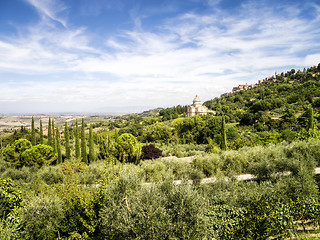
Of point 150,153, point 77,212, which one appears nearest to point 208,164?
point 150,153

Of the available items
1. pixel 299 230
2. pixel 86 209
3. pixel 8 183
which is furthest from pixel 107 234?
pixel 299 230

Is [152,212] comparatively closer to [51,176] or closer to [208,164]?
[208,164]

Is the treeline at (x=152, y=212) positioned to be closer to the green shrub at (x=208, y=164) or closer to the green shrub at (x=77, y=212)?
the green shrub at (x=77, y=212)

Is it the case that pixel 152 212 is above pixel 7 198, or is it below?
above

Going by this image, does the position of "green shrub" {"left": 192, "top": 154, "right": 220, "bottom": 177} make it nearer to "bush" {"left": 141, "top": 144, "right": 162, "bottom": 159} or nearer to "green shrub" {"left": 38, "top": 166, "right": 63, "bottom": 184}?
"bush" {"left": 141, "top": 144, "right": 162, "bottom": 159}

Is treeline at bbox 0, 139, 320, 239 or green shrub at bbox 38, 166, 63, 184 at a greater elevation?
treeline at bbox 0, 139, 320, 239

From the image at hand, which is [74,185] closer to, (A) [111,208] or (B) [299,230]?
(A) [111,208]

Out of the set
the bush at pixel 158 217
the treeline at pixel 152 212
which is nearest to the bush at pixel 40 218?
the treeline at pixel 152 212

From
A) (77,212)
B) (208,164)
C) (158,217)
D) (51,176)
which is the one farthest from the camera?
(51,176)

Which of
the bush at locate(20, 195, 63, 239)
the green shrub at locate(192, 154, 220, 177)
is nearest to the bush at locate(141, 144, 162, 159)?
the green shrub at locate(192, 154, 220, 177)

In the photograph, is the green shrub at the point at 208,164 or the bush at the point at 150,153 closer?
the green shrub at the point at 208,164

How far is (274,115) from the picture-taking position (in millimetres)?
51188

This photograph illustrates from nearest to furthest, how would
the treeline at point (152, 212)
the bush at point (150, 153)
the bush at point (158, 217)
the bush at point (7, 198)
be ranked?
the bush at point (158, 217) → the treeline at point (152, 212) → the bush at point (7, 198) → the bush at point (150, 153)

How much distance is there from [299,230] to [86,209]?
34.4 ft
